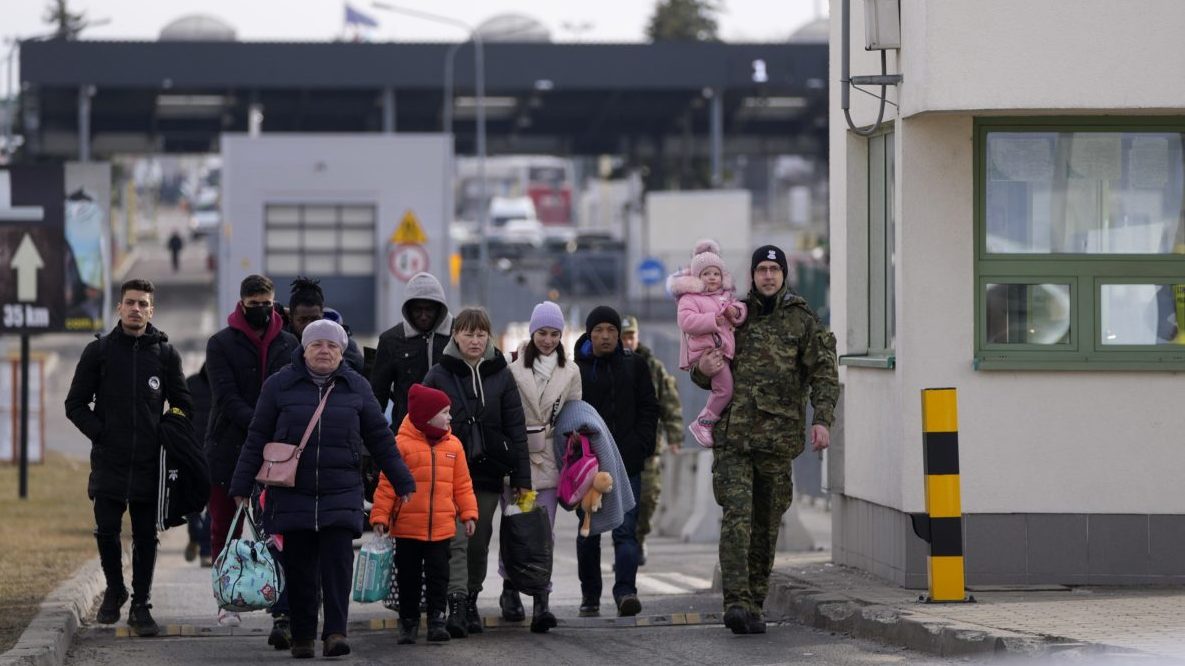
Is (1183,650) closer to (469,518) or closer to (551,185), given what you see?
(469,518)

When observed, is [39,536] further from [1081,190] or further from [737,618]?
[1081,190]

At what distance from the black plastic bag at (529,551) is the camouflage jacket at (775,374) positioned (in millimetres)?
1135

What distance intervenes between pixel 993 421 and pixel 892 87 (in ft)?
6.42

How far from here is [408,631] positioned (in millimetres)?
10836

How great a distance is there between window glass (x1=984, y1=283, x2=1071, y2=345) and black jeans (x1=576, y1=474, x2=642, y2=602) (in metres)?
2.28

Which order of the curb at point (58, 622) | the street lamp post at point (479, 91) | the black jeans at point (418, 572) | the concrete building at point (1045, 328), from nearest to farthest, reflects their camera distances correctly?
the curb at point (58, 622)
the black jeans at point (418, 572)
the concrete building at point (1045, 328)
the street lamp post at point (479, 91)

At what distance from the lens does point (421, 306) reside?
37.5ft

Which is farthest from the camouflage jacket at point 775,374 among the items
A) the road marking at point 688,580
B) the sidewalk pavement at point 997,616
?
the road marking at point 688,580

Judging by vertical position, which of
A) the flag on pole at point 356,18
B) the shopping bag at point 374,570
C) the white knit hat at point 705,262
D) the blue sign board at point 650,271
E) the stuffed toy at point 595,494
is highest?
the flag on pole at point 356,18

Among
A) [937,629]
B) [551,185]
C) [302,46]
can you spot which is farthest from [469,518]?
[551,185]

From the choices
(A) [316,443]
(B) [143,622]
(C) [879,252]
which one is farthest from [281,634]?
(C) [879,252]

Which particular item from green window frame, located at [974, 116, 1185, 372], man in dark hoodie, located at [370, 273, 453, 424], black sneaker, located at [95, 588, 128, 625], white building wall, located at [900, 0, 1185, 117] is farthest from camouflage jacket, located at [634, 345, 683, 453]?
black sneaker, located at [95, 588, 128, 625]

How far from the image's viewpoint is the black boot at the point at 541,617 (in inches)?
440

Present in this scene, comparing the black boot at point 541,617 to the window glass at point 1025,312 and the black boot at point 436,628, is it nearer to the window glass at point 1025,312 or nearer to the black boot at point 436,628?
the black boot at point 436,628
